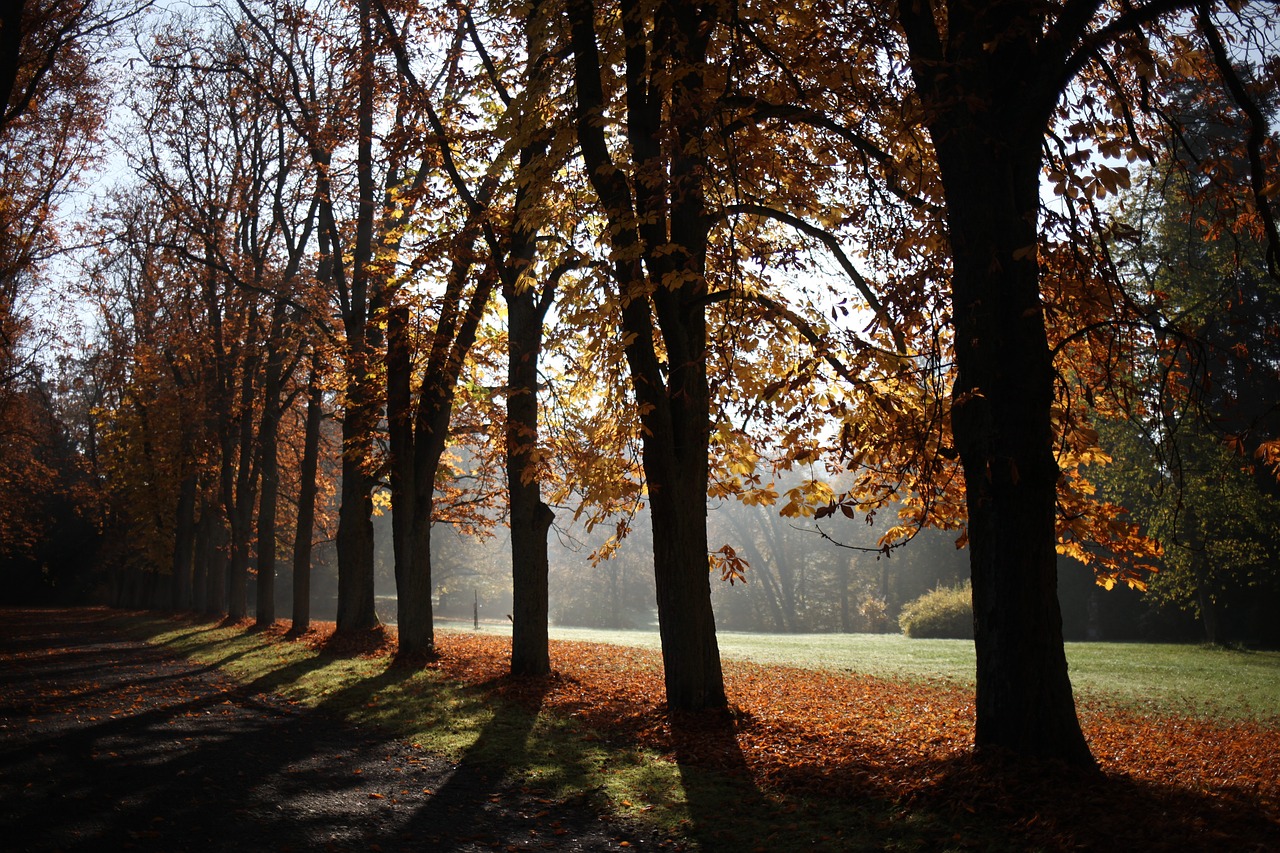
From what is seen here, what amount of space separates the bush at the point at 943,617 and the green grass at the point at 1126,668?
4.14 meters

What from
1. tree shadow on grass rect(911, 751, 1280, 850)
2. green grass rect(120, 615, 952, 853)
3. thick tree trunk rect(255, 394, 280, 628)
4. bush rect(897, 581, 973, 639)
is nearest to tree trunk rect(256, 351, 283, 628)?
thick tree trunk rect(255, 394, 280, 628)

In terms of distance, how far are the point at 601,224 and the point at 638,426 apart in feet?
9.67

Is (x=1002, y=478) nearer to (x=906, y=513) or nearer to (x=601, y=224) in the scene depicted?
(x=906, y=513)

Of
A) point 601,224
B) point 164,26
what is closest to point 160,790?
point 601,224

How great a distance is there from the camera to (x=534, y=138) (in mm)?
8547

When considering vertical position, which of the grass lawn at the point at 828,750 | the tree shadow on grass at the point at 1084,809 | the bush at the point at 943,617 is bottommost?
the bush at the point at 943,617

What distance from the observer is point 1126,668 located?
58.2 ft

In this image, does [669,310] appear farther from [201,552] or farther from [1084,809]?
[201,552]

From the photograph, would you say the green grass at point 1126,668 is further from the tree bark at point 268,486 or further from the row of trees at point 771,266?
the tree bark at point 268,486

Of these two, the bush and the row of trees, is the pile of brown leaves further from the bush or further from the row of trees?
the bush

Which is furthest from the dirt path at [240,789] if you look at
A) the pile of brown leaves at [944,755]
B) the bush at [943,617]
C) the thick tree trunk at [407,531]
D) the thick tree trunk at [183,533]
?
the bush at [943,617]

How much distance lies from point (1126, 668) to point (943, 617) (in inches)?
523

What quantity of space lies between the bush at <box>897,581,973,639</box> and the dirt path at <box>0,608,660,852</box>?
84.9 ft

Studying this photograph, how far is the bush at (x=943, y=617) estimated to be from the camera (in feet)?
99.3
